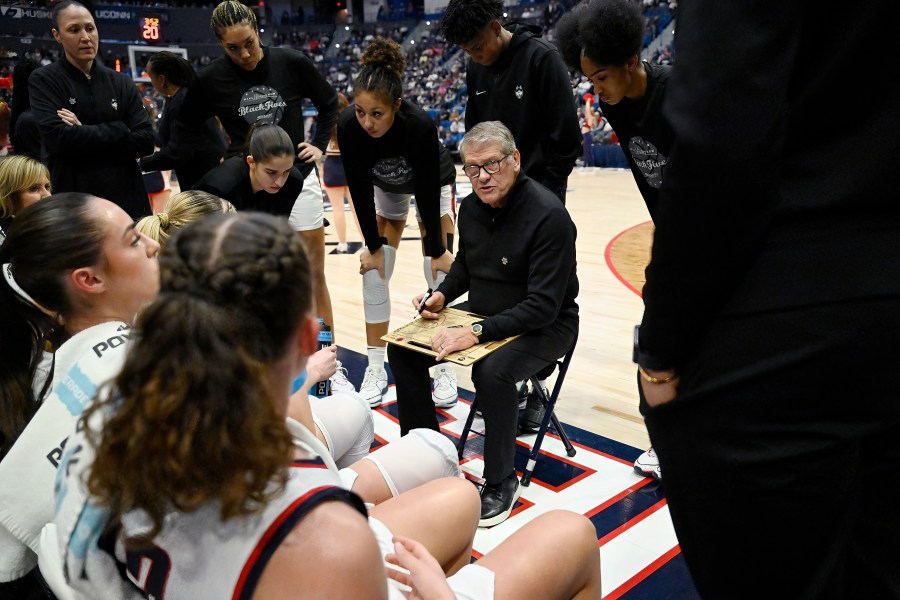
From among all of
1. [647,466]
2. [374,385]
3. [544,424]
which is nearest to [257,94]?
[374,385]

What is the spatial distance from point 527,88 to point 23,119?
317 cm

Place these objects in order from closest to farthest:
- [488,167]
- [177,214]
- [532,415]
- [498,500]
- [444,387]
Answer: [177,214] → [498,500] → [488,167] → [532,415] → [444,387]

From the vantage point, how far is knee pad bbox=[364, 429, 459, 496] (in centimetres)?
184

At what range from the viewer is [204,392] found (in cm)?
83

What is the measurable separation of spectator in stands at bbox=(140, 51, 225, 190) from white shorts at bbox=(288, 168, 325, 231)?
683mm

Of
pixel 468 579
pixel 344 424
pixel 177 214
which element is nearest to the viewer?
pixel 468 579

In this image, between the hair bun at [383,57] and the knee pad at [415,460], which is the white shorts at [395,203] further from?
the knee pad at [415,460]

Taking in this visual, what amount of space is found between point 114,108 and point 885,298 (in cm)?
395

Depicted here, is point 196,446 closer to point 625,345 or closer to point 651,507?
point 651,507

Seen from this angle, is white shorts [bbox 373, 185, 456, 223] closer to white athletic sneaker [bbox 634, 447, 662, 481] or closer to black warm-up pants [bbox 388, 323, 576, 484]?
black warm-up pants [bbox 388, 323, 576, 484]

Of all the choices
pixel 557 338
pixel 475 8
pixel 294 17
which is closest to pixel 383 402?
pixel 557 338

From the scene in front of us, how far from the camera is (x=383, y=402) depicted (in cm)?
362

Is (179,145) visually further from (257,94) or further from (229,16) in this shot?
(229,16)

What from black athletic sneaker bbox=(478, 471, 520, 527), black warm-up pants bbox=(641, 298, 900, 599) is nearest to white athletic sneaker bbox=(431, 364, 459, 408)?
black athletic sneaker bbox=(478, 471, 520, 527)
